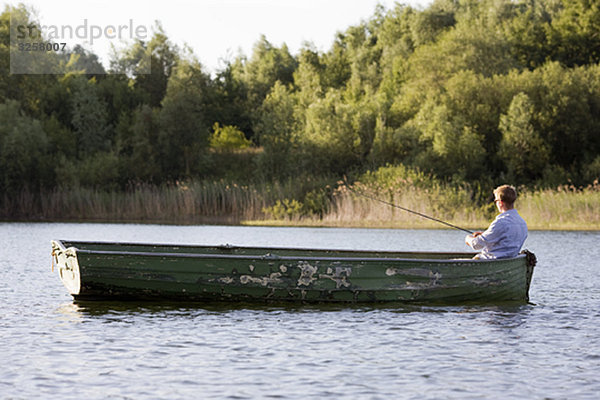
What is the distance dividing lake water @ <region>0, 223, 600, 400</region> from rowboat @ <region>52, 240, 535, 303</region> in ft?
0.67

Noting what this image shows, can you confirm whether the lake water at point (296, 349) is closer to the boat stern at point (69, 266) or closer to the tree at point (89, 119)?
the boat stern at point (69, 266)

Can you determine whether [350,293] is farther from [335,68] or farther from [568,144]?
[335,68]

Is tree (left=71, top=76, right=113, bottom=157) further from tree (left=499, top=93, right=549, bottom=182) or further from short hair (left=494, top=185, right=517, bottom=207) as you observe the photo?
short hair (left=494, top=185, right=517, bottom=207)

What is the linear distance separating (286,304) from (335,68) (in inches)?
2153

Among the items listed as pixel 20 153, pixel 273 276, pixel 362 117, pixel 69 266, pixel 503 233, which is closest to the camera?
pixel 273 276

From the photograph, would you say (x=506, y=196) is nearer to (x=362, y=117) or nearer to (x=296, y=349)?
(x=296, y=349)

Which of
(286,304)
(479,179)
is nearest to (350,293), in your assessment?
(286,304)

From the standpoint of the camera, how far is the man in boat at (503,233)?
1205cm

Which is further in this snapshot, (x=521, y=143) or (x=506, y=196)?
(x=521, y=143)

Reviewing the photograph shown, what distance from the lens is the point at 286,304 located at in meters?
12.3

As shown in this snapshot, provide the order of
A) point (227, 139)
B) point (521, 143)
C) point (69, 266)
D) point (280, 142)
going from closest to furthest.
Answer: point (69, 266) → point (521, 143) → point (280, 142) → point (227, 139)

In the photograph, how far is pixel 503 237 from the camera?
12.3 metres

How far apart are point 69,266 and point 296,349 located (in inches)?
168

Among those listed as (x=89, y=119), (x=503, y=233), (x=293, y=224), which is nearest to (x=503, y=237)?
(x=503, y=233)
